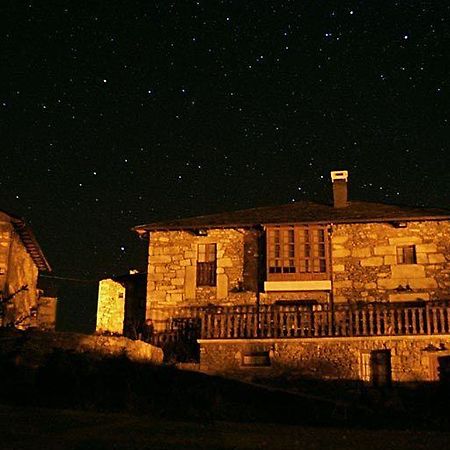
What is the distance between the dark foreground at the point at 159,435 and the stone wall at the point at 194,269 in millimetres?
12339

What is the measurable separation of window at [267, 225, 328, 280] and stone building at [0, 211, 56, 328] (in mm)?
9101

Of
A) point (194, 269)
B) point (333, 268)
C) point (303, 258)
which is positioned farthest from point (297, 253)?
point (194, 269)

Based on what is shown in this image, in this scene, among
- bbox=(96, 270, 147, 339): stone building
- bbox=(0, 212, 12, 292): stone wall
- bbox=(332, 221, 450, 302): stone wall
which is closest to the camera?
bbox=(332, 221, 450, 302): stone wall

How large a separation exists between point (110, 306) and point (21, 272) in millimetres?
4084

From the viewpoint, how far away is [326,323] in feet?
68.1

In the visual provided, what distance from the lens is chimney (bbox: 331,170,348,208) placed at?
26.1 meters

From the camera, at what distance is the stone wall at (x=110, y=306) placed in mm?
28656

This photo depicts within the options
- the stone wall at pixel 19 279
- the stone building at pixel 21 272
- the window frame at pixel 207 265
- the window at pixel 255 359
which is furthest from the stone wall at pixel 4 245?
the window at pixel 255 359

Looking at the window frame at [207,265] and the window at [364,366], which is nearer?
the window at [364,366]

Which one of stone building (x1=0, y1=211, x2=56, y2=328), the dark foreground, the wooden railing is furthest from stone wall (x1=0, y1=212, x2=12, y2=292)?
the dark foreground

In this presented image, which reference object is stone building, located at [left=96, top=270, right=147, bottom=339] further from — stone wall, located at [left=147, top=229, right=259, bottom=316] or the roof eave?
the roof eave

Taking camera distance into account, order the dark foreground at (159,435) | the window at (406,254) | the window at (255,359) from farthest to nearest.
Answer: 1. the window at (406,254)
2. the window at (255,359)
3. the dark foreground at (159,435)

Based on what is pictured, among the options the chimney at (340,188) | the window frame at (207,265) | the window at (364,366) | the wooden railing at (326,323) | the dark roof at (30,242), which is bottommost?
the window at (364,366)

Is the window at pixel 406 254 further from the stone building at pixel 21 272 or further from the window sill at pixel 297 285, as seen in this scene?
the stone building at pixel 21 272
